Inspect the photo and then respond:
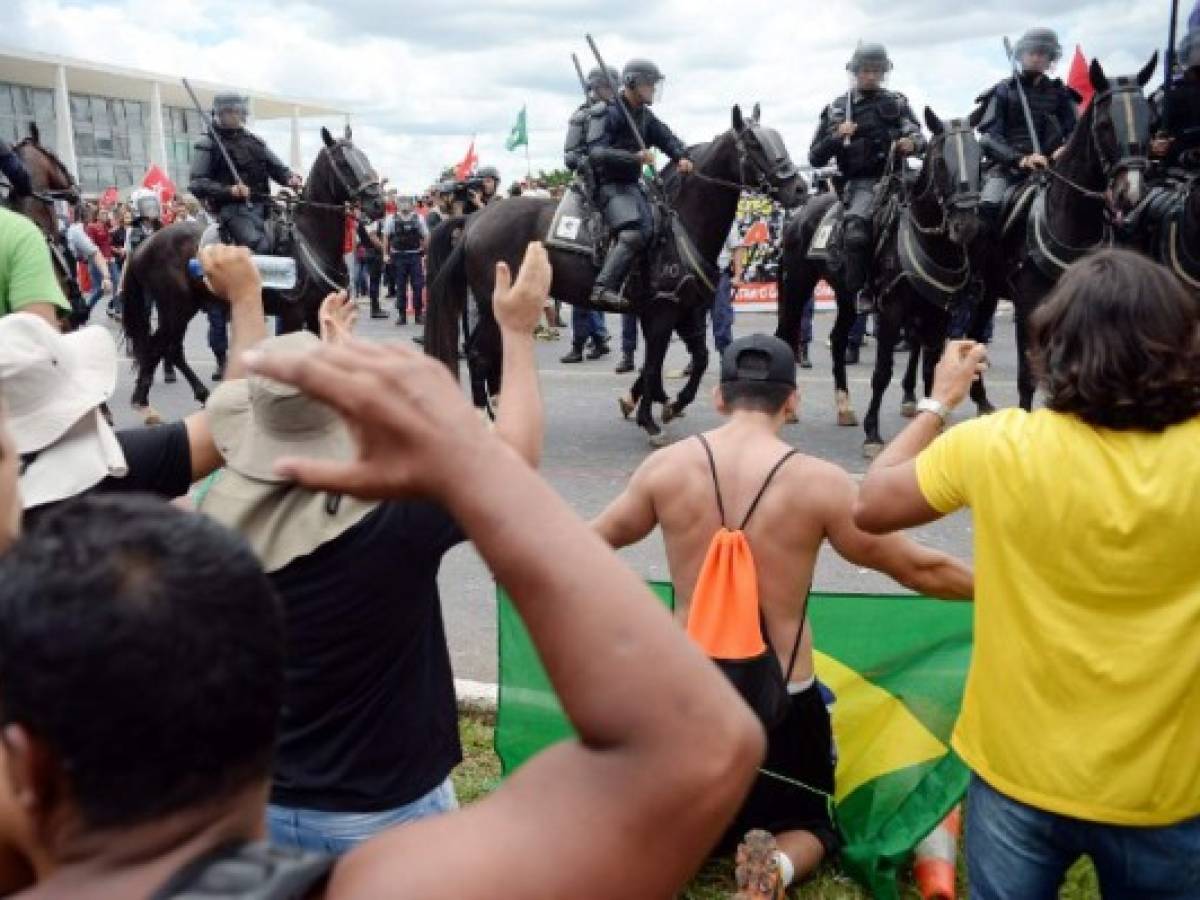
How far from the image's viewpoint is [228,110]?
10.2 metres

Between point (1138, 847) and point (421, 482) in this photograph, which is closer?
point (421, 482)

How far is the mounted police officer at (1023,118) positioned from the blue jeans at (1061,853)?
308 inches

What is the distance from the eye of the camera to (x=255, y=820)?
3.53 feet

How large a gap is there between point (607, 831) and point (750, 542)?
207 cm

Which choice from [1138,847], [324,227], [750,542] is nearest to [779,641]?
[750,542]

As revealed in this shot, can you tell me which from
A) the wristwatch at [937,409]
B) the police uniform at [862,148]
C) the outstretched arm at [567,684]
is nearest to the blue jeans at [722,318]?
the police uniform at [862,148]

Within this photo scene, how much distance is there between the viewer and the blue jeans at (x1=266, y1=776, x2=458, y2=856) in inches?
91.7

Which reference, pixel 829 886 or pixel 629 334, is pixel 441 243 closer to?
pixel 629 334

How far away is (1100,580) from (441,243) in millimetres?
9364

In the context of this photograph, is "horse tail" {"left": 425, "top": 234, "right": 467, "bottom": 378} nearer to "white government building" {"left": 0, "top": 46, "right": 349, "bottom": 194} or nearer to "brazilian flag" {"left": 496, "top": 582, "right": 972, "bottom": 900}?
"brazilian flag" {"left": 496, "top": 582, "right": 972, "bottom": 900}

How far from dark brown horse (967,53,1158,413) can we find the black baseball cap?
4.39 metres

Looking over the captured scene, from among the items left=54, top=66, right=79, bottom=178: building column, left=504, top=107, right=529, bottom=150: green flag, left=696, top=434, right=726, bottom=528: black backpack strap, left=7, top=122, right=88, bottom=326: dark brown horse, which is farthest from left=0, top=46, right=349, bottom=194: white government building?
left=696, top=434, right=726, bottom=528: black backpack strap

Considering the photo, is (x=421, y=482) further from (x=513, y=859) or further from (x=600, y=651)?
(x=513, y=859)

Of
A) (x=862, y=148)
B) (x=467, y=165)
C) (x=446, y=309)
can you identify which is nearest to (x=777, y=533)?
(x=862, y=148)
